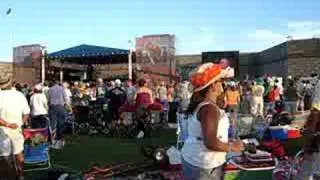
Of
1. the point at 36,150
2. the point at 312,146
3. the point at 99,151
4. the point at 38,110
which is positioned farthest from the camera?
the point at 38,110

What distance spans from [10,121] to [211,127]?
396cm

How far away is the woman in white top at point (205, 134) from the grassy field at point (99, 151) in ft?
16.4

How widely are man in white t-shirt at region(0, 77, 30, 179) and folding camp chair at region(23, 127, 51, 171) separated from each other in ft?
8.82

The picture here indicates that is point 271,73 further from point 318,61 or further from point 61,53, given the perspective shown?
point 61,53

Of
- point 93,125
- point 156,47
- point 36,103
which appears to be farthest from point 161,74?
point 36,103

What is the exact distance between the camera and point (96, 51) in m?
26.0

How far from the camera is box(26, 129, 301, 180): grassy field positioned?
11.3 meters

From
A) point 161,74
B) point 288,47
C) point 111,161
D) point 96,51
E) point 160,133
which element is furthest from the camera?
point 288,47

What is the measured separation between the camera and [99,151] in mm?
13617

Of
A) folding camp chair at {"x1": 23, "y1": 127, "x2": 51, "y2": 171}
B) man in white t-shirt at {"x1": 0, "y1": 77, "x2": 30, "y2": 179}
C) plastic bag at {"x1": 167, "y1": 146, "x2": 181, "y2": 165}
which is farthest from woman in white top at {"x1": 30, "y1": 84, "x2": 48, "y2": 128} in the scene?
man in white t-shirt at {"x1": 0, "y1": 77, "x2": 30, "y2": 179}

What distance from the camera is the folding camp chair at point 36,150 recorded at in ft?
34.1

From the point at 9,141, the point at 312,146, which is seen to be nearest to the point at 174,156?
the point at 9,141

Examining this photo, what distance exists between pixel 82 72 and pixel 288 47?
16.2 meters

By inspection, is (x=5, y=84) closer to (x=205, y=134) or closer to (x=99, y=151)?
(x=205, y=134)
